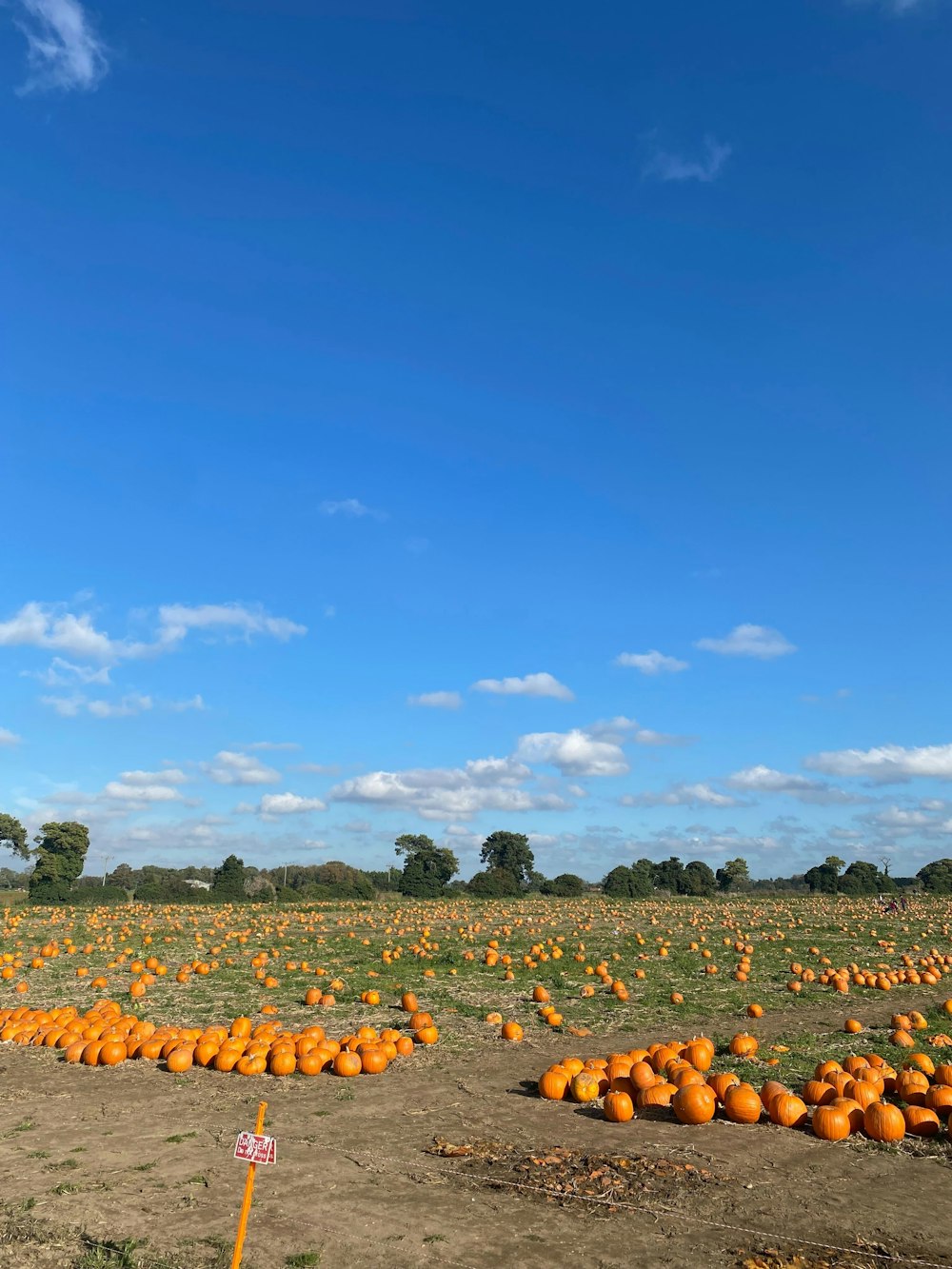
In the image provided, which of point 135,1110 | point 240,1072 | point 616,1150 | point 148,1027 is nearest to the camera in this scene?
point 616,1150

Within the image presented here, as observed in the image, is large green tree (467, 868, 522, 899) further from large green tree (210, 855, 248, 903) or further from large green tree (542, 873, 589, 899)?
large green tree (210, 855, 248, 903)

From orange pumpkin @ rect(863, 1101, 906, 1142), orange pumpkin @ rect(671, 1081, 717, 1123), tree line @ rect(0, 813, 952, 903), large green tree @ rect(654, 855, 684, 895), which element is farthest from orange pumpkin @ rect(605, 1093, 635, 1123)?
large green tree @ rect(654, 855, 684, 895)

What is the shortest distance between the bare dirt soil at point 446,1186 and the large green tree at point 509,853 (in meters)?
87.0

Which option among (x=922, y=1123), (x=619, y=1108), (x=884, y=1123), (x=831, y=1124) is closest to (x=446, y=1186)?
(x=619, y=1108)

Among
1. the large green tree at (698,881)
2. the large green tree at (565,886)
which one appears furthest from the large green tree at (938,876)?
the large green tree at (565,886)

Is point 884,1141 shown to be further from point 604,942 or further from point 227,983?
point 604,942

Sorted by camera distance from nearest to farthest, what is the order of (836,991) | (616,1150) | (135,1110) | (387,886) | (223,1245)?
1. (223,1245)
2. (616,1150)
3. (135,1110)
4. (836,991)
5. (387,886)

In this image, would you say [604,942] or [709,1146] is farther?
[604,942]

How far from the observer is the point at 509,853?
318 feet

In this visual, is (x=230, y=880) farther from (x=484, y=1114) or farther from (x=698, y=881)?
(x=484, y=1114)

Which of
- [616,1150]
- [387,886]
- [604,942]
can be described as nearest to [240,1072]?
[616,1150]

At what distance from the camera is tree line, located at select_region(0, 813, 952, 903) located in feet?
211

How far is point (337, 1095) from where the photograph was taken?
12031 millimetres

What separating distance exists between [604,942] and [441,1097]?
66.7ft
